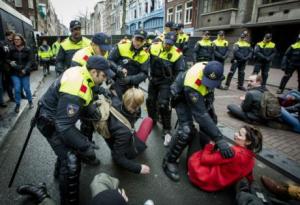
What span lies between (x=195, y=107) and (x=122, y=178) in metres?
1.32

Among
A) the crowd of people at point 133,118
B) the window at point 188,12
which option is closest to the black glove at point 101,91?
the crowd of people at point 133,118

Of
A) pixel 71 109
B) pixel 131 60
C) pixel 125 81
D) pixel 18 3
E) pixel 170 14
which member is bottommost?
pixel 125 81

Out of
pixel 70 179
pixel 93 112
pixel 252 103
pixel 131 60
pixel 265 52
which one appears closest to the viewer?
Answer: pixel 70 179

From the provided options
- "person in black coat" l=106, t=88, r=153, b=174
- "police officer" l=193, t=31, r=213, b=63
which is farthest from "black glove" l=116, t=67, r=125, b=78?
"police officer" l=193, t=31, r=213, b=63

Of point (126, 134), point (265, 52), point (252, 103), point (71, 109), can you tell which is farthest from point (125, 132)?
point (265, 52)

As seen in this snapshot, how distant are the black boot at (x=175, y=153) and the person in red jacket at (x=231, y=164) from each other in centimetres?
32

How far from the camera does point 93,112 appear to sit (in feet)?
7.13

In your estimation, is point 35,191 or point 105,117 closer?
point 35,191

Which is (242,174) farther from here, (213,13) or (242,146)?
(213,13)

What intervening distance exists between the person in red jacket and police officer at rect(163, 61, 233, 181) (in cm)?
16

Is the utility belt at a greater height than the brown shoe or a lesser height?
greater

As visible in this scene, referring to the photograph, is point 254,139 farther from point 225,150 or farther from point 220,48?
point 220,48

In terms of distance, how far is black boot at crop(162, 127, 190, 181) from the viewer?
9.36ft

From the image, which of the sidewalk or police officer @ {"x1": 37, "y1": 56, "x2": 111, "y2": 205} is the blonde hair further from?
the sidewalk
